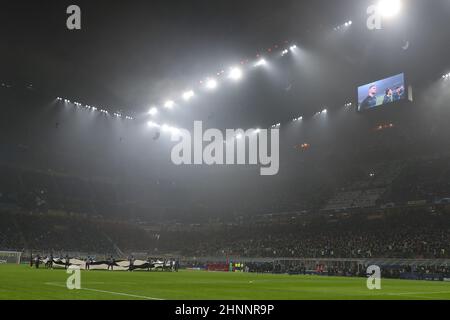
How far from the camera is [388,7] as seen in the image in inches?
1436

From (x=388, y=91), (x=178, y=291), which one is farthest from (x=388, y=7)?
(x=178, y=291)

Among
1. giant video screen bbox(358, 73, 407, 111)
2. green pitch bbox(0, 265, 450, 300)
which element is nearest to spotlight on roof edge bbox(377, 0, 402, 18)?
giant video screen bbox(358, 73, 407, 111)

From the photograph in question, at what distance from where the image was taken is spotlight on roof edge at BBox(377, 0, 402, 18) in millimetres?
36188

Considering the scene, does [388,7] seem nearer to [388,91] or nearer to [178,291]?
[388,91]

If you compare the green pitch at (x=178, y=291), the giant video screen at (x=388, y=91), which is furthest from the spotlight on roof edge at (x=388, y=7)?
the green pitch at (x=178, y=291)

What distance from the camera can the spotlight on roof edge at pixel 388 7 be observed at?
3619 cm

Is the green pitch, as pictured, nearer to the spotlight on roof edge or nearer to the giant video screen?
the spotlight on roof edge

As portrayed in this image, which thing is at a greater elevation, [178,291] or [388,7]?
[388,7]
